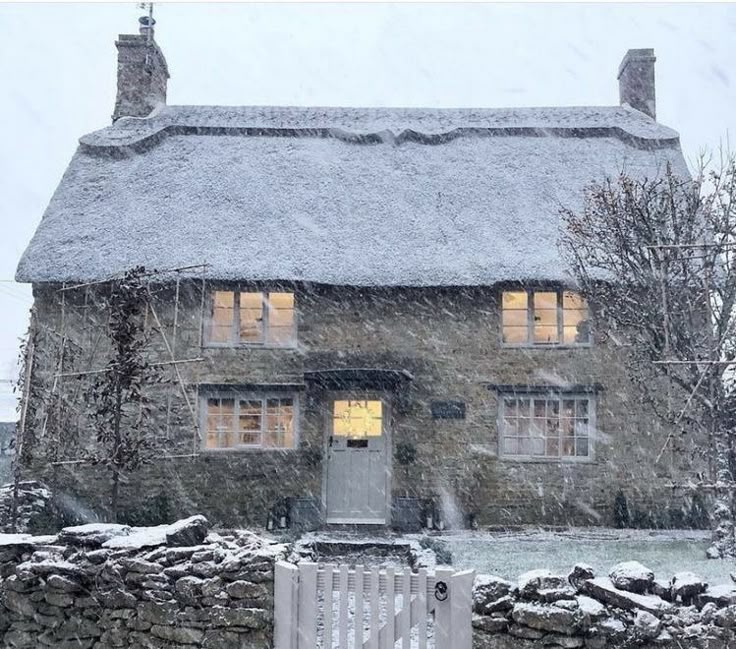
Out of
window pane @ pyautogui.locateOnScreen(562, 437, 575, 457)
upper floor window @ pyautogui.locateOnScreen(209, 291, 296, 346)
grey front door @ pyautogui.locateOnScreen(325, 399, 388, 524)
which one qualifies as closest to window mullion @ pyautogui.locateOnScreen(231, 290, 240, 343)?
upper floor window @ pyautogui.locateOnScreen(209, 291, 296, 346)

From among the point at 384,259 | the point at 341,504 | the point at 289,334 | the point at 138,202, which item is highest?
the point at 138,202

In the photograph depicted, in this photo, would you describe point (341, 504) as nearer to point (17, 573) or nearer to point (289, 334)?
point (289, 334)

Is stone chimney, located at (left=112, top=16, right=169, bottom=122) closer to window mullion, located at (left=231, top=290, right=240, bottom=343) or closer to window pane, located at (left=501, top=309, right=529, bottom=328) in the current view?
window mullion, located at (left=231, top=290, right=240, bottom=343)

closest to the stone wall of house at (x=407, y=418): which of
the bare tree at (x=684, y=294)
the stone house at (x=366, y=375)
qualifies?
the stone house at (x=366, y=375)

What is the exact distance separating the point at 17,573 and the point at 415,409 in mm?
9144

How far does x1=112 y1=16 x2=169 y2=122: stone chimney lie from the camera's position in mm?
18828

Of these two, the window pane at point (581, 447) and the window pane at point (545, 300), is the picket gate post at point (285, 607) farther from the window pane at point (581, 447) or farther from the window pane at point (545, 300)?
the window pane at point (545, 300)

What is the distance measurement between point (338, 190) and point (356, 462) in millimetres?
5796

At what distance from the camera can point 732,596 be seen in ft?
16.4

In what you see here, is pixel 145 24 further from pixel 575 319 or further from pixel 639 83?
pixel 575 319

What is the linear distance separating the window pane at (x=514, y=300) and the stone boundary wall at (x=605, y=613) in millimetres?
10141

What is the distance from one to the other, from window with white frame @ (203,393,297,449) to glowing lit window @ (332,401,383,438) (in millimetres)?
780

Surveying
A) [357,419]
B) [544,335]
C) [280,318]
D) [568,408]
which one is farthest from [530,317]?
[280,318]

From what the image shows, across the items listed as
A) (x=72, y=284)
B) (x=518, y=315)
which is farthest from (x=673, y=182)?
(x=72, y=284)
